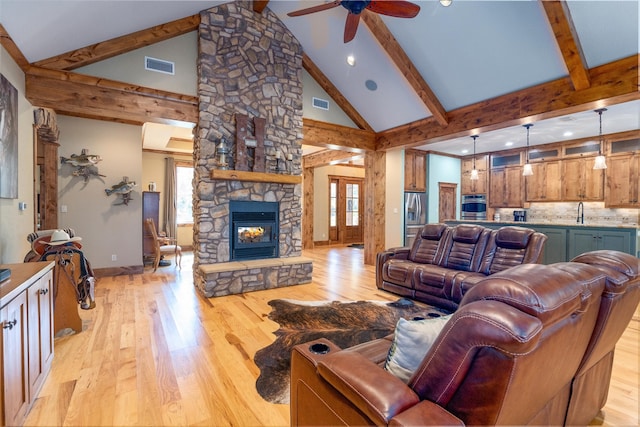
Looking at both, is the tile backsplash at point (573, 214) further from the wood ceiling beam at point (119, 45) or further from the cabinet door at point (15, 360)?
→ the cabinet door at point (15, 360)

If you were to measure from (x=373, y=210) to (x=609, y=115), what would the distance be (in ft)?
14.4

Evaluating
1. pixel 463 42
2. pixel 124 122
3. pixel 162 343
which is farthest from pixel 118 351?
pixel 463 42

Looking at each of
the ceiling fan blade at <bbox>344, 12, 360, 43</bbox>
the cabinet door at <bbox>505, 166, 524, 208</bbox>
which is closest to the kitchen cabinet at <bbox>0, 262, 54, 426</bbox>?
the ceiling fan blade at <bbox>344, 12, 360, 43</bbox>

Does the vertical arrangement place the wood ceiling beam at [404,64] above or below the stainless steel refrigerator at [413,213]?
above

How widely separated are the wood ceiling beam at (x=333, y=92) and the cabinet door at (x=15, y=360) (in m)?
5.29

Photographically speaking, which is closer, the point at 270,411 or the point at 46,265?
the point at 270,411

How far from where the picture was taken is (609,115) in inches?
202

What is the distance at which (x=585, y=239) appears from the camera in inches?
193

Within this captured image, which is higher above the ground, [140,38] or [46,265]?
[140,38]

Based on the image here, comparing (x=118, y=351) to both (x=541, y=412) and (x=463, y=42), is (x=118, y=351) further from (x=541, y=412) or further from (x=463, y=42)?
(x=463, y=42)

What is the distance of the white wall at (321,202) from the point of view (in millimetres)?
9523

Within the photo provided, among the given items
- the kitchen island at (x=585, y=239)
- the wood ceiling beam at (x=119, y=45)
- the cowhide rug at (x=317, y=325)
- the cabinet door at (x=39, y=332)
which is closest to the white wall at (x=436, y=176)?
the kitchen island at (x=585, y=239)

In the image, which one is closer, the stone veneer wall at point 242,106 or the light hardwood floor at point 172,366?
the light hardwood floor at point 172,366

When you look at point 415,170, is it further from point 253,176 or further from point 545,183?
point 253,176
